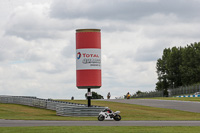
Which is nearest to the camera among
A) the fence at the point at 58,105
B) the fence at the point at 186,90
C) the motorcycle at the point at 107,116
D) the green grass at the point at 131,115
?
the motorcycle at the point at 107,116

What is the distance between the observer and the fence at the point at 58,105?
110 feet

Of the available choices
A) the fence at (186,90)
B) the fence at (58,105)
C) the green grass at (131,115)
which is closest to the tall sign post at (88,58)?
the fence at (58,105)

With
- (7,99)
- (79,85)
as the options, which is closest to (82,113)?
(79,85)

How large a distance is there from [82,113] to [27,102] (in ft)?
57.5

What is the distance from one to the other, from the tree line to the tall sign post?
94124 millimetres

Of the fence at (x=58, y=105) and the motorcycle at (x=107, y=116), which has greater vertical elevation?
the fence at (x=58, y=105)

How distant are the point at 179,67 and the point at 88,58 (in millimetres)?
97812

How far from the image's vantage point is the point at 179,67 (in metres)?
128

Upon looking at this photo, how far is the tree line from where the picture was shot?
413ft

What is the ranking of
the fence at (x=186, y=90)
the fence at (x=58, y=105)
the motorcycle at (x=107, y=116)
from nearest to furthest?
1. the motorcycle at (x=107, y=116)
2. the fence at (x=58, y=105)
3. the fence at (x=186, y=90)

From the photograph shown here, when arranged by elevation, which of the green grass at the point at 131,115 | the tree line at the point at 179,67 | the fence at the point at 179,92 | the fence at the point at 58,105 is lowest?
the green grass at the point at 131,115

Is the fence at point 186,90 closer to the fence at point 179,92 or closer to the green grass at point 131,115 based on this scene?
the fence at point 179,92

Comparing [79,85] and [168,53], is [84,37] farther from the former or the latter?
[168,53]

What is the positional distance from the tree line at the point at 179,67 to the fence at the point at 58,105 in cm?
8219
